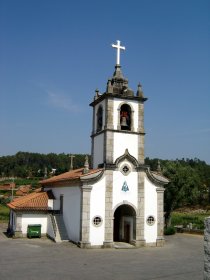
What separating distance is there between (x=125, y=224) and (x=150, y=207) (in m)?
2.50

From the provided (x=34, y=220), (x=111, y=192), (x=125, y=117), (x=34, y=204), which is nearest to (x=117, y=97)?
(x=125, y=117)

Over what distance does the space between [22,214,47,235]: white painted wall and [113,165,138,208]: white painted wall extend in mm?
6802

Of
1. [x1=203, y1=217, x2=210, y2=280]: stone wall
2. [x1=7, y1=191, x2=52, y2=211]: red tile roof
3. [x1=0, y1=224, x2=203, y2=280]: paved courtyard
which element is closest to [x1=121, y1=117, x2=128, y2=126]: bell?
[x1=0, y1=224, x2=203, y2=280]: paved courtyard

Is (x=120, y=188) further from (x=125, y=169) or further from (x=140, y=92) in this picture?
(x=140, y=92)

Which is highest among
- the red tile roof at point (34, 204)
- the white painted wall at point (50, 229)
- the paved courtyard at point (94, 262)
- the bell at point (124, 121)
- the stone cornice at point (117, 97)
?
the stone cornice at point (117, 97)

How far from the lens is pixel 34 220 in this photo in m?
27.2

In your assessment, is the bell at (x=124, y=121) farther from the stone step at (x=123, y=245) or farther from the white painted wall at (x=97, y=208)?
the stone step at (x=123, y=245)

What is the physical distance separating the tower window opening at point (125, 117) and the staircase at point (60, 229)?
28.4ft

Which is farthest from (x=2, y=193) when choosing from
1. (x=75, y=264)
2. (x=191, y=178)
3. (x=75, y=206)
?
(x=75, y=264)

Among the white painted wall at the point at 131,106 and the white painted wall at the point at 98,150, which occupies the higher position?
the white painted wall at the point at 131,106

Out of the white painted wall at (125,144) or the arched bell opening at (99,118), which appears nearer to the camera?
the white painted wall at (125,144)

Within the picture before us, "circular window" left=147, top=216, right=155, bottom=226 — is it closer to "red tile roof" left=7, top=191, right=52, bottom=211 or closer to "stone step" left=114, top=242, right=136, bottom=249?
"stone step" left=114, top=242, right=136, bottom=249

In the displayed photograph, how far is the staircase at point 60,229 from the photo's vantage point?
25.2 m

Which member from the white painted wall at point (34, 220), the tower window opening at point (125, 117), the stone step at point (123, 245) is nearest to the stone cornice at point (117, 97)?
the tower window opening at point (125, 117)
